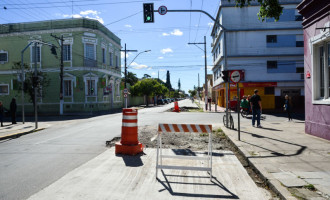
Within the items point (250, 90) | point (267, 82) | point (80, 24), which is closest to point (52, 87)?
point (80, 24)

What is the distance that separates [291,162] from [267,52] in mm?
27945

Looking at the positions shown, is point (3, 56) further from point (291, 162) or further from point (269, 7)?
point (291, 162)

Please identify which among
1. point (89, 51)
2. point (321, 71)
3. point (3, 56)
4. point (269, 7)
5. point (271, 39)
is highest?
point (271, 39)

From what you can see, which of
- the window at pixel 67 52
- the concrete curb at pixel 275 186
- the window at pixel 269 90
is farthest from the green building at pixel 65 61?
the concrete curb at pixel 275 186

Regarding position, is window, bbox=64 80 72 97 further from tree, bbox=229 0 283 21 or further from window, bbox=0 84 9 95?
tree, bbox=229 0 283 21

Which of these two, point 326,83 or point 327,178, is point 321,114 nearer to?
point 326,83

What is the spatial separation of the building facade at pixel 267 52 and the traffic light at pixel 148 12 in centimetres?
1987

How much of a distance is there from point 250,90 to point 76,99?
21.2 m

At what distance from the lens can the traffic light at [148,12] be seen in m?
12.0

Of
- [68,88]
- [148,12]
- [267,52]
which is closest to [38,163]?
[148,12]

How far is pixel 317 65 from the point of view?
9.05 metres

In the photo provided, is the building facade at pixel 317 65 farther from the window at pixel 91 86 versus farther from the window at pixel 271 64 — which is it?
the window at pixel 91 86

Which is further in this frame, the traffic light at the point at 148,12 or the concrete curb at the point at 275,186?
the traffic light at the point at 148,12

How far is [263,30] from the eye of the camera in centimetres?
3064
